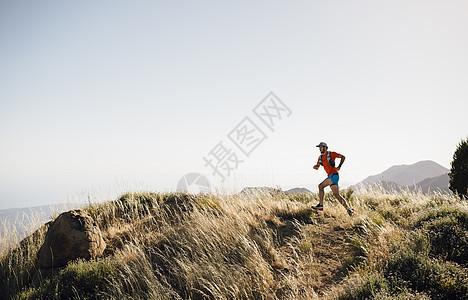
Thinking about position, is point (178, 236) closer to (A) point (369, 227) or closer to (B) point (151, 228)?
(B) point (151, 228)

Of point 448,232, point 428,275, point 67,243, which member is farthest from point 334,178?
point 67,243

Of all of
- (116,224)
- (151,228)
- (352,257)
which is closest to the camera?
(352,257)

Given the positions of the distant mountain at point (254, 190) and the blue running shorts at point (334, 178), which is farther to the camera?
the distant mountain at point (254, 190)

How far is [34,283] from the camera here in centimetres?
533

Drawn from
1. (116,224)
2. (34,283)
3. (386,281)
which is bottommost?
(386,281)

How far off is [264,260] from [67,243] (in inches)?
169

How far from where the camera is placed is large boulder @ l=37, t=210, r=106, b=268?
18.7 ft

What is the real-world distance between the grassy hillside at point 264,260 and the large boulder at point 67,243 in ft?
0.95

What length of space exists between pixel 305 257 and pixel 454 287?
→ 217cm

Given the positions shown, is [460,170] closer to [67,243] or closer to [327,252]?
[327,252]

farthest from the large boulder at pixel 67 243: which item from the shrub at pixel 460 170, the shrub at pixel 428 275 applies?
the shrub at pixel 460 170

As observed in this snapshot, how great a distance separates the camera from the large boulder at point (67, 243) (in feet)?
18.7

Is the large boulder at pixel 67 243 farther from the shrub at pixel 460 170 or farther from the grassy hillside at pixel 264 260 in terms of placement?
the shrub at pixel 460 170


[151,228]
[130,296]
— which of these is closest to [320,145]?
[151,228]
